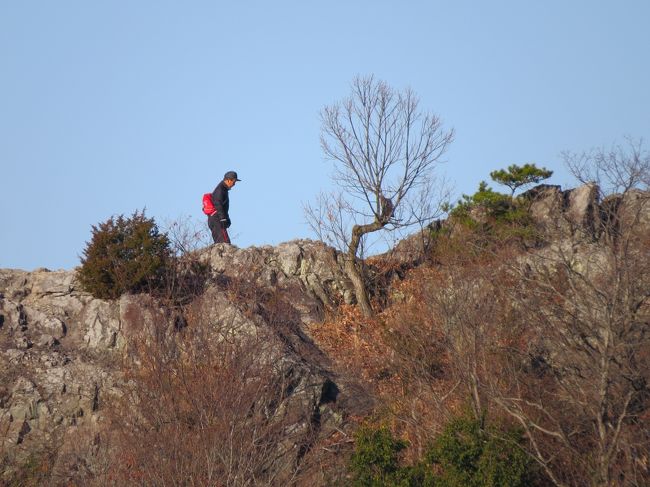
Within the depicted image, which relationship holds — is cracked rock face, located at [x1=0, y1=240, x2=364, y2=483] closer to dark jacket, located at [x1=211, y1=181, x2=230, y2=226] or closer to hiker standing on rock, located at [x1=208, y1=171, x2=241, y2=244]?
hiker standing on rock, located at [x1=208, y1=171, x2=241, y2=244]

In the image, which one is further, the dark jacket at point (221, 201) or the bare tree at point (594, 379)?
the dark jacket at point (221, 201)

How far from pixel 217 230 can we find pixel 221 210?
1.78 ft

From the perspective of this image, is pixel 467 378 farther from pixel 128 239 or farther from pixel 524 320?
Answer: pixel 128 239

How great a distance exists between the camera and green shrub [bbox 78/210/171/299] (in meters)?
24.9

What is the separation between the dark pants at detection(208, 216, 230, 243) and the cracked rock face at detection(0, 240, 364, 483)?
0.81 meters

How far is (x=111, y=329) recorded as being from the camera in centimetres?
2434

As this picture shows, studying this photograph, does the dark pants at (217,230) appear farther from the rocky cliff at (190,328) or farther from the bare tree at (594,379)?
the bare tree at (594,379)

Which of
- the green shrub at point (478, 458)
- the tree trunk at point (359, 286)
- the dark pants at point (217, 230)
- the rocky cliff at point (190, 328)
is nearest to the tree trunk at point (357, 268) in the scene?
the tree trunk at point (359, 286)

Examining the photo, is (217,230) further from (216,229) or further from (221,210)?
(221,210)

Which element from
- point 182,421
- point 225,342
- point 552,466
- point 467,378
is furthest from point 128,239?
point 552,466

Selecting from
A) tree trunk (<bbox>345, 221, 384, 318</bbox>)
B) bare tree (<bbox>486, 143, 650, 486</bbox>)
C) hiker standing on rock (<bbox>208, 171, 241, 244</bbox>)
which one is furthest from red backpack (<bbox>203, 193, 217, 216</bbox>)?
bare tree (<bbox>486, 143, 650, 486</bbox>)

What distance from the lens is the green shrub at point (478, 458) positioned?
59.4ft

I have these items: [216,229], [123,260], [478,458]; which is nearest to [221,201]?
[216,229]

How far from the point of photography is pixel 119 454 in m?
20.8
